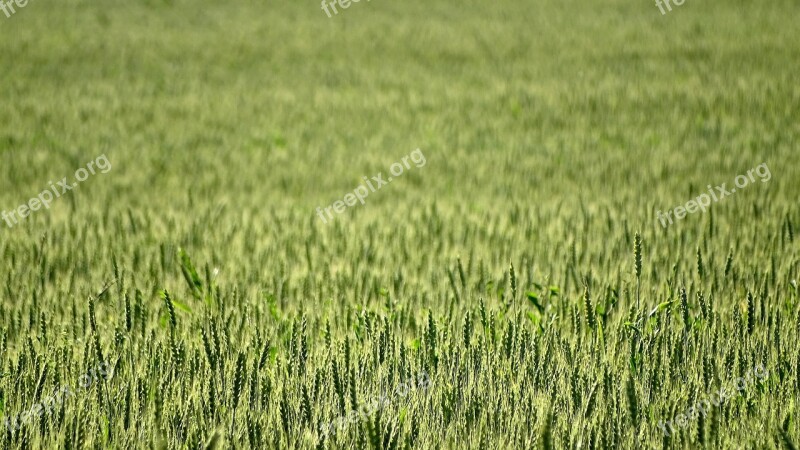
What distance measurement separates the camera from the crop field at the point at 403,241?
2.44 meters

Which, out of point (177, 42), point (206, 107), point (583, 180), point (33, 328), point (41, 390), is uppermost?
point (177, 42)

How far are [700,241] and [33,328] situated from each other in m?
2.78

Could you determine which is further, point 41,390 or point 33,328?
point 33,328

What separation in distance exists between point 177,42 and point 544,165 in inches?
206

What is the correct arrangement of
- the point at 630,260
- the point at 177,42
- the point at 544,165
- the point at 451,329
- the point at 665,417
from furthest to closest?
the point at 177,42 < the point at 544,165 < the point at 630,260 < the point at 451,329 < the point at 665,417

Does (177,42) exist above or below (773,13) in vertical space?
above

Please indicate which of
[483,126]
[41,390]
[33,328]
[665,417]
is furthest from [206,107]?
[665,417]

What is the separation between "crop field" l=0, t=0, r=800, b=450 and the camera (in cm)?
244

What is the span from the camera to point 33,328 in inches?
122

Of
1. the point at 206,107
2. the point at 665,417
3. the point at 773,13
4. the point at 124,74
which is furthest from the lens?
the point at 773,13

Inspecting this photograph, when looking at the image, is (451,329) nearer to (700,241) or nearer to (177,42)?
(700,241)

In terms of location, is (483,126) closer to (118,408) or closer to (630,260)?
(630,260)

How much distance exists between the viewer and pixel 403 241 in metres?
3.91

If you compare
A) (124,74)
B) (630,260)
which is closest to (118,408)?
(630,260)
